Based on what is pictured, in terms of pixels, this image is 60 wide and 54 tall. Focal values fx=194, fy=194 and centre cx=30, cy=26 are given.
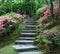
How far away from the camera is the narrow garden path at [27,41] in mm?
7873

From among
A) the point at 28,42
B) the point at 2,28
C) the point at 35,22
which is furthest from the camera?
the point at 35,22

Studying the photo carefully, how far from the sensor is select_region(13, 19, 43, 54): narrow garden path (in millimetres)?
7873

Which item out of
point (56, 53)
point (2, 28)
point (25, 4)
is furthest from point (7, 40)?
point (25, 4)

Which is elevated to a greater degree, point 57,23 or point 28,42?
point 57,23

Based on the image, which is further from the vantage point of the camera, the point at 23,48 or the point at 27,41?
the point at 27,41

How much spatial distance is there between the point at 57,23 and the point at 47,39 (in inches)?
71.9

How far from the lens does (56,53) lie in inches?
291

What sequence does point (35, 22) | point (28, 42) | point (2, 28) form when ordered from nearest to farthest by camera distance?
point (28, 42), point (2, 28), point (35, 22)

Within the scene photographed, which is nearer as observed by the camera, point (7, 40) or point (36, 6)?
point (7, 40)

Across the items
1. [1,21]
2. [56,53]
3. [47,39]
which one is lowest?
[56,53]

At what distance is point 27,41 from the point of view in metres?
8.69

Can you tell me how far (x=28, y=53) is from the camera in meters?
7.55

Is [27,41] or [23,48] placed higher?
[27,41]

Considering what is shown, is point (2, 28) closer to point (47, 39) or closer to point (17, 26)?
point (17, 26)
